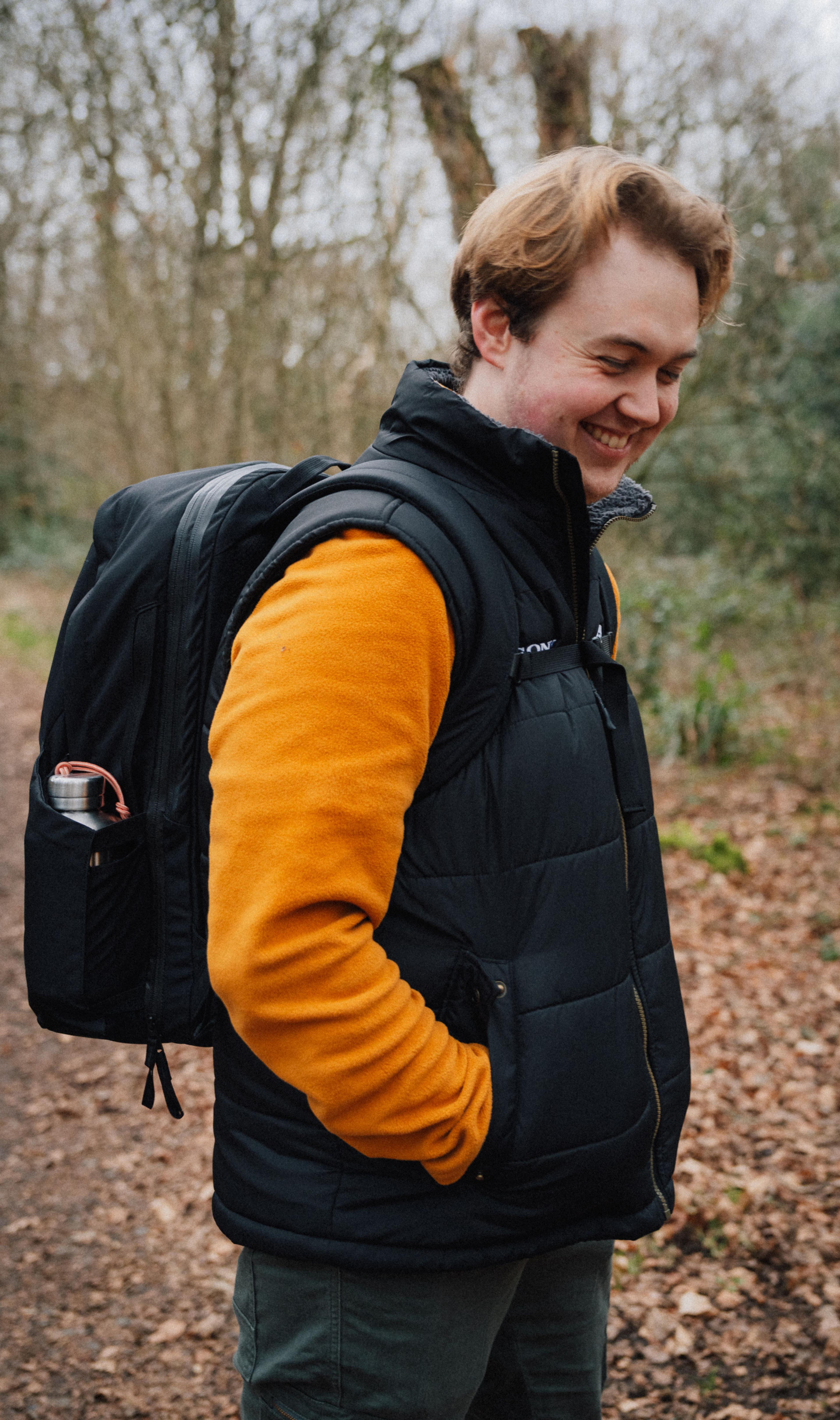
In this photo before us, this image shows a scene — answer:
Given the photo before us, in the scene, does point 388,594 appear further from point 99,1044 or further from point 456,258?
point 99,1044

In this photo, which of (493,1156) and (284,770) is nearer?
(284,770)

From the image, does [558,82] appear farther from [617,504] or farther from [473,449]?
[473,449]

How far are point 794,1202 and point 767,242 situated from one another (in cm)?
833

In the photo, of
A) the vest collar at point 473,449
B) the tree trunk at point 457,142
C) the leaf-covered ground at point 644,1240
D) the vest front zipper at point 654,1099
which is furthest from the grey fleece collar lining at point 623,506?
the tree trunk at point 457,142

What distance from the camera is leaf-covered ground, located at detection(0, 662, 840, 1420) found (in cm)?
273

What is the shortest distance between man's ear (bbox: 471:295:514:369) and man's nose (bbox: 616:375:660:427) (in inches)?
7.1

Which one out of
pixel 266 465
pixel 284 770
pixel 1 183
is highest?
pixel 1 183

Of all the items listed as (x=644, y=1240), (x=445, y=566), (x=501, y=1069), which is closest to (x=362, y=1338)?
(x=501, y=1069)

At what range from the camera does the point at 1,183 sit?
39.8ft

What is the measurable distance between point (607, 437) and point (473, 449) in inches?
9.8

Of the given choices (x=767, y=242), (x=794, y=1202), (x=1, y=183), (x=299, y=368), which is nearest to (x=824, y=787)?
(x=794, y=1202)

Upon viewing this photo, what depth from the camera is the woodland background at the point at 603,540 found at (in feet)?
9.86

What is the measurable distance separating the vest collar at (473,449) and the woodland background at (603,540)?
65 cm

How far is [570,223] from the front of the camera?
4.37ft
